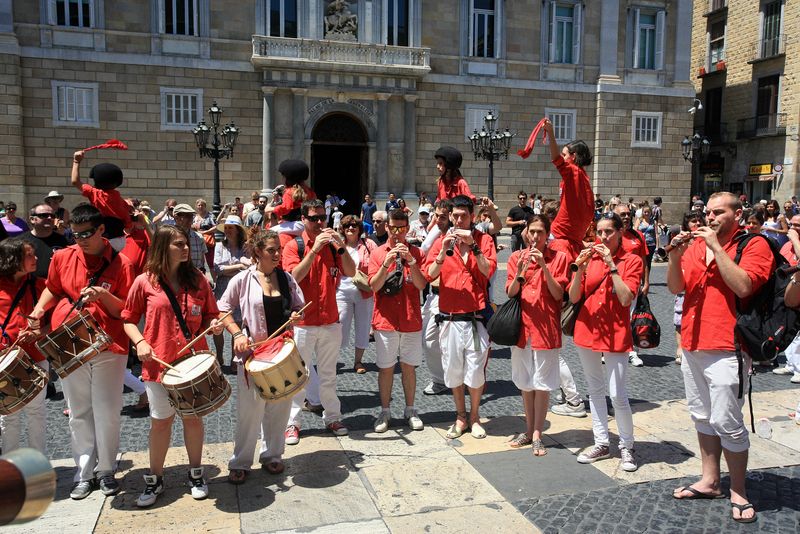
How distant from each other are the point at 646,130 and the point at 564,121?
3.78 m

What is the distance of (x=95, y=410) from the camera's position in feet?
15.1

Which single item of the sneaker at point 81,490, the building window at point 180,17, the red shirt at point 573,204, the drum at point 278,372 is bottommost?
the sneaker at point 81,490

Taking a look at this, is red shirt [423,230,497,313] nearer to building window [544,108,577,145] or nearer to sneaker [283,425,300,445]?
sneaker [283,425,300,445]

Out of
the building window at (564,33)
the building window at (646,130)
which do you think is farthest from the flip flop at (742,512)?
the building window at (646,130)

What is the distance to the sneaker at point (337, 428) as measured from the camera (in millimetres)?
5738

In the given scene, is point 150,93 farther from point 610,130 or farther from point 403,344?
point 403,344

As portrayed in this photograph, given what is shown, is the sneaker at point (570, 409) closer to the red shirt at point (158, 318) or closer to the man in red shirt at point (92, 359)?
the red shirt at point (158, 318)

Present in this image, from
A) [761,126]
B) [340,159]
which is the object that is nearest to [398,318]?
[340,159]

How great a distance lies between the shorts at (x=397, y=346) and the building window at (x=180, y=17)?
2004cm

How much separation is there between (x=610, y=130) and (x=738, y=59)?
12676 millimetres

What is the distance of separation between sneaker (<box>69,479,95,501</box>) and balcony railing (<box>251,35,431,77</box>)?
65.4 ft

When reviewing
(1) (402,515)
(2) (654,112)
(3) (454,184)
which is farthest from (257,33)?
(1) (402,515)

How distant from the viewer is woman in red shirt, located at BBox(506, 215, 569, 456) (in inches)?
204

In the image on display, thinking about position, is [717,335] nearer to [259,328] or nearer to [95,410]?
[259,328]
